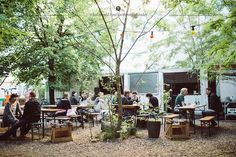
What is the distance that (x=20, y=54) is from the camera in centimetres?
1349

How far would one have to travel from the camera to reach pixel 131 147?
7.64 metres

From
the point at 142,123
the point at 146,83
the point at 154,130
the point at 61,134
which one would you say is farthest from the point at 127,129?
the point at 146,83

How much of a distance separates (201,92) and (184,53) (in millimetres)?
2377

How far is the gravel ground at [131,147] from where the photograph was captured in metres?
6.91

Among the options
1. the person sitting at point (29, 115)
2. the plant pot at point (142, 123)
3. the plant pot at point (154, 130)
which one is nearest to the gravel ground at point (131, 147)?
the plant pot at point (154, 130)

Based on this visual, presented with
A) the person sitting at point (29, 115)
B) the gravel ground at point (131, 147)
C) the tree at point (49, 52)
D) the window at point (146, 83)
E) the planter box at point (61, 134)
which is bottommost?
the gravel ground at point (131, 147)

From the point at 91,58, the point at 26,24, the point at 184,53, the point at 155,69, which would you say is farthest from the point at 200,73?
the point at 26,24

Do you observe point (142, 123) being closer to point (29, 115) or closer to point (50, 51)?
point (29, 115)

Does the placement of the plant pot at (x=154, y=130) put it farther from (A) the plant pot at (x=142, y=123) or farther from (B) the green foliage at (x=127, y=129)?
(A) the plant pot at (x=142, y=123)

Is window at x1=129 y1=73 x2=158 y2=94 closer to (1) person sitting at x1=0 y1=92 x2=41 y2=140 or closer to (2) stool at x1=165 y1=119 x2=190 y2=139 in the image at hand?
(2) stool at x1=165 y1=119 x2=190 y2=139

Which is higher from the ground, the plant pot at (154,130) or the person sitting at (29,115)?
the person sitting at (29,115)

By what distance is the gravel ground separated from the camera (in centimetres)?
691

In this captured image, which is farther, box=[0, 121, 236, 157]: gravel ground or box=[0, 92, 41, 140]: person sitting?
box=[0, 92, 41, 140]: person sitting

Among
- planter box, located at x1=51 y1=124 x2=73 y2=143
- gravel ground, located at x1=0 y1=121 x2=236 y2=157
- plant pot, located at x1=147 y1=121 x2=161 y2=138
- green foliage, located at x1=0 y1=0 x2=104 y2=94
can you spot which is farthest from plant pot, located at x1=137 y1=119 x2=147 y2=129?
green foliage, located at x1=0 y1=0 x2=104 y2=94
